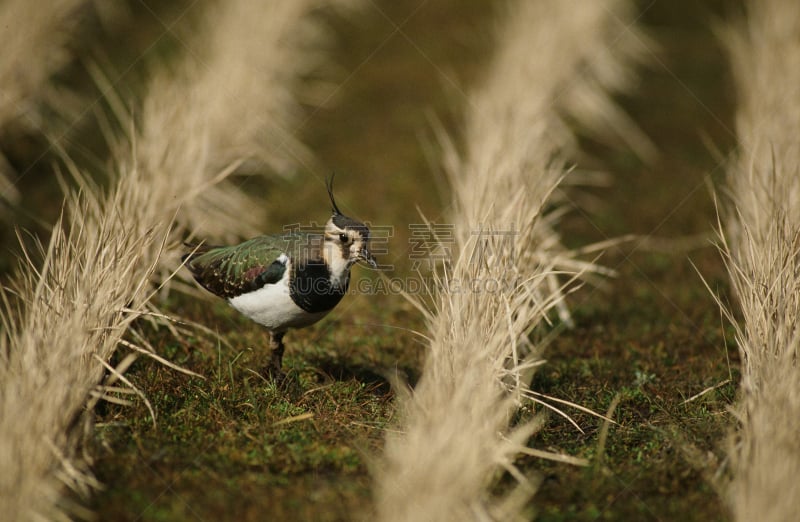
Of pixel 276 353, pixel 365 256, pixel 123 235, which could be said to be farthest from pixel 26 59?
pixel 365 256

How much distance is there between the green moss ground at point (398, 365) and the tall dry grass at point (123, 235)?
373 millimetres

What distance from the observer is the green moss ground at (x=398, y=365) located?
13.9ft

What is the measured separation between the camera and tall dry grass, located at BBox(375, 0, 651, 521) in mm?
3729

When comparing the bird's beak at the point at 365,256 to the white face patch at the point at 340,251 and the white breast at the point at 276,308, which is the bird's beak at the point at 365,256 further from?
the white breast at the point at 276,308

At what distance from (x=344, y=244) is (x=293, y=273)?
14.7 inches

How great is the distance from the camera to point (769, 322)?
459 centimetres

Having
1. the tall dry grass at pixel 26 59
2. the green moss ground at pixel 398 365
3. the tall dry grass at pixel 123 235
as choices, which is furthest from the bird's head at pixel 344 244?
the tall dry grass at pixel 26 59

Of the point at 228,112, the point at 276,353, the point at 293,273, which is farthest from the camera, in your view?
the point at 228,112

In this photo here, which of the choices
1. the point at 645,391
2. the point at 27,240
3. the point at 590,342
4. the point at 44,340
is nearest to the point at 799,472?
the point at 645,391

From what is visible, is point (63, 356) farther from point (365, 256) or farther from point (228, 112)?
point (228, 112)

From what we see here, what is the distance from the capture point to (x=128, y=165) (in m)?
6.71

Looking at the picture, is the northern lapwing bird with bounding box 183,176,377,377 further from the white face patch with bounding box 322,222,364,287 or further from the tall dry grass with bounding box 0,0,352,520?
the tall dry grass with bounding box 0,0,352,520

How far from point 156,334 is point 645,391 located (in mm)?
3523

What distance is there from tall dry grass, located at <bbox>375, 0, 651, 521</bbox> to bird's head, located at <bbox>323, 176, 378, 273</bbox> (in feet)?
1.81
